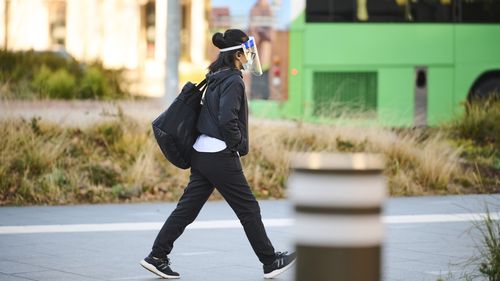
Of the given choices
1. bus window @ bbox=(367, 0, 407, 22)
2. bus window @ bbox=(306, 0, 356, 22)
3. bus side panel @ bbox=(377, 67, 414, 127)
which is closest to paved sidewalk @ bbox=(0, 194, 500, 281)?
bus side panel @ bbox=(377, 67, 414, 127)

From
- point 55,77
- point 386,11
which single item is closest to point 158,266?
point 55,77

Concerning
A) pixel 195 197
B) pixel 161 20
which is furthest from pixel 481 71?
pixel 161 20

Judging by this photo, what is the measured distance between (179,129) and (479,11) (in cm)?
1329

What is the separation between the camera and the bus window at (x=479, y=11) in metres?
19.6

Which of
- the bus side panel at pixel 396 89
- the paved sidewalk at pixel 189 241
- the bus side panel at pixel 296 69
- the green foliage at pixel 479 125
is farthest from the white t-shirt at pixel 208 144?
the bus side panel at pixel 396 89

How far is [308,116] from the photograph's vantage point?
1628cm

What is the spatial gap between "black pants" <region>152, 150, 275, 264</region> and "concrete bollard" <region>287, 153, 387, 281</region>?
351cm

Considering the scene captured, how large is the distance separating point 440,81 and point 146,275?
40.4 feet

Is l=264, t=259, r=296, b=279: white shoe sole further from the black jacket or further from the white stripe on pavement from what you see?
the white stripe on pavement

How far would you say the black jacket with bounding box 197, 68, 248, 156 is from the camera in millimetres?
7281

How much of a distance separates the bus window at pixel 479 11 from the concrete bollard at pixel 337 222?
53.3ft

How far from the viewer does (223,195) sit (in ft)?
24.7

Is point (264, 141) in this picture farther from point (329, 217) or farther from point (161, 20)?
point (161, 20)

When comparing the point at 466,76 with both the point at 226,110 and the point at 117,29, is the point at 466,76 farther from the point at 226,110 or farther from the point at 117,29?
the point at 117,29
